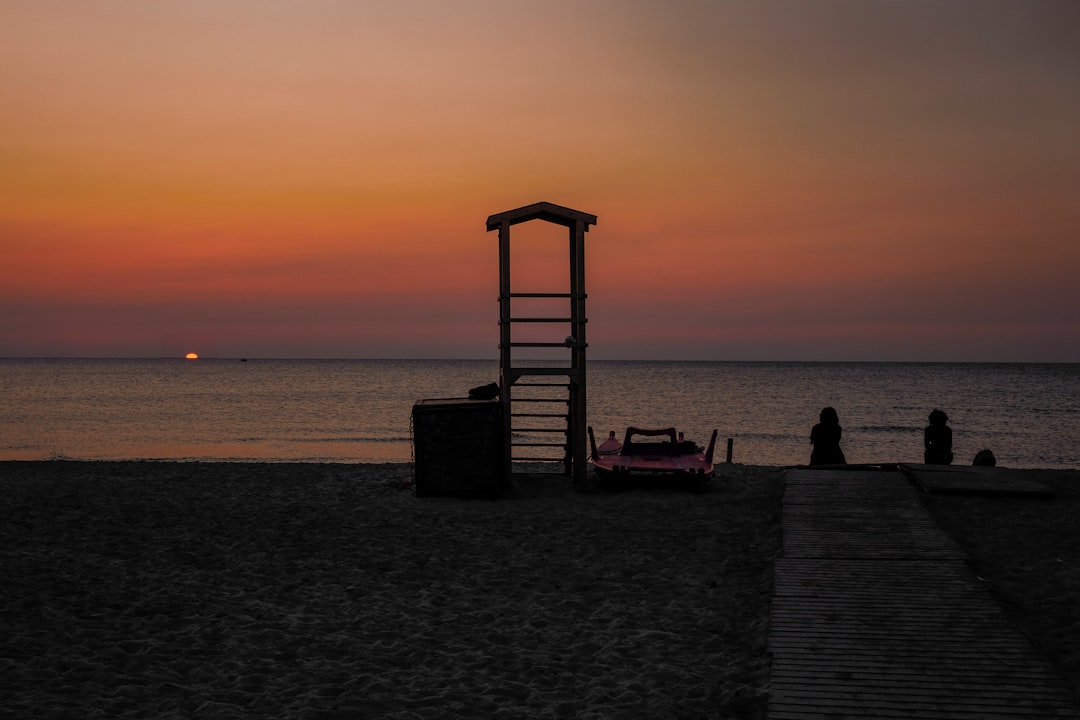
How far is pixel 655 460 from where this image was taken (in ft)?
47.9

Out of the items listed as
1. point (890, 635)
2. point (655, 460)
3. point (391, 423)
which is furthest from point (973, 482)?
point (391, 423)

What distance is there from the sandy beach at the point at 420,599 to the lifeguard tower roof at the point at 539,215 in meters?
4.59

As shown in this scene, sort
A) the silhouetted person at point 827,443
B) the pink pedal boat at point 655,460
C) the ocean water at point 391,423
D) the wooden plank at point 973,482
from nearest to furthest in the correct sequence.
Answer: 1. the wooden plank at point 973,482
2. the pink pedal boat at point 655,460
3. the silhouetted person at point 827,443
4. the ocean water at point 391,423

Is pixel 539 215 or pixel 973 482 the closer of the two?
pixel 973 482

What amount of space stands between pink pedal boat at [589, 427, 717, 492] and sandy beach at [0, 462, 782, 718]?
0.51 metres

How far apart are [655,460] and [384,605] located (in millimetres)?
7453

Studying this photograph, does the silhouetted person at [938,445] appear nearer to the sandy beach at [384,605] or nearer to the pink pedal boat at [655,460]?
the pink pedal boat at [655,460]

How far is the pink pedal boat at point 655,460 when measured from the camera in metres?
14.0

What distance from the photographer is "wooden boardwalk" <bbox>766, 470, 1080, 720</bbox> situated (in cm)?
523

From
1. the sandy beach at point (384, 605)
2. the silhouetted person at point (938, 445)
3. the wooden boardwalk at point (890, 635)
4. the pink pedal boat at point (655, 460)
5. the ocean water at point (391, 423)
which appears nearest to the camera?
the wooden boardwalk at point (890, 635)

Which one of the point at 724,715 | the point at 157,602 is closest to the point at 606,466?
the point at 157,602

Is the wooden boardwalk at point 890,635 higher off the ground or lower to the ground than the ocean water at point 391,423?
higher

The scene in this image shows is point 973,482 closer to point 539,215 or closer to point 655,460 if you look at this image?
point 655,460

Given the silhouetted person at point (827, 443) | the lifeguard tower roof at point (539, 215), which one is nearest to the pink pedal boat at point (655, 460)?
the silhouetted person at point (827, 443)
